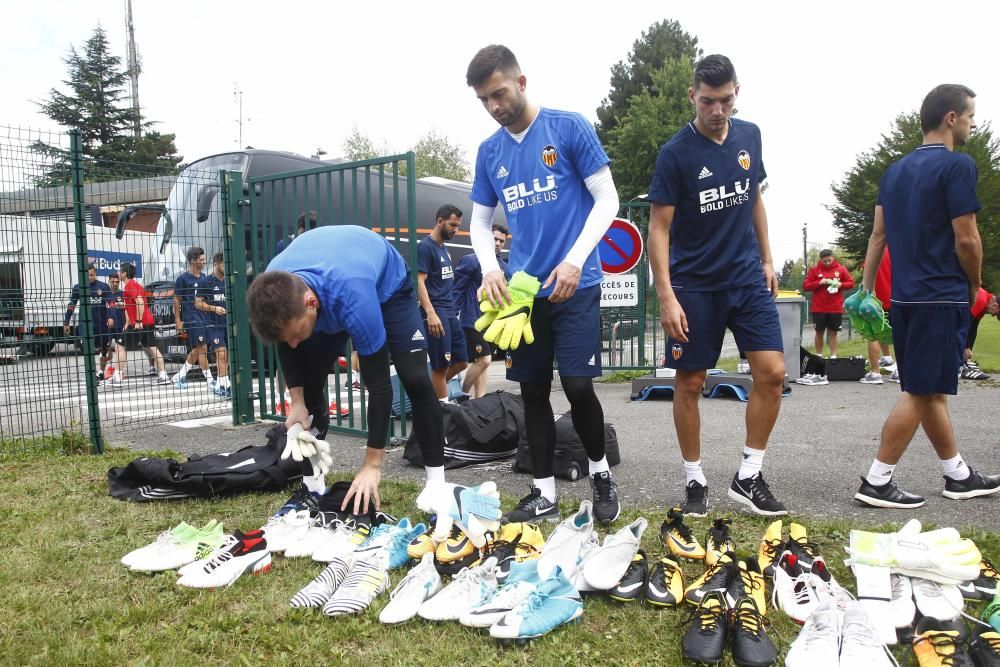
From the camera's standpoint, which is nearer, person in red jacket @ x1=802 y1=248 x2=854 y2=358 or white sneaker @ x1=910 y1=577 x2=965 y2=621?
white sneaker @ x1=910 y1=577 x2=965 y2=621

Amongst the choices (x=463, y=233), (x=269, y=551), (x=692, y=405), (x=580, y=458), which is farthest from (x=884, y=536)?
(x=463, y=233)

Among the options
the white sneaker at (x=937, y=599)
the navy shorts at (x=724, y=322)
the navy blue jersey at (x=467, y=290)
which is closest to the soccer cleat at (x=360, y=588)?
the navy shorts at (x=724, y=322)

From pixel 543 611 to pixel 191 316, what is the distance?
594 cm

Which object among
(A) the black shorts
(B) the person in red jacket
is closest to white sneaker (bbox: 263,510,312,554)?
(B) the person in red jacket

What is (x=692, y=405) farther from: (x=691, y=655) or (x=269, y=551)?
(x=269, y=551)

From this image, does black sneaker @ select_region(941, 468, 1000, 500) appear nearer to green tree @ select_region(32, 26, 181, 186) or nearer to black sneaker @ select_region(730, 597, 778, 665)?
black sneaker @ select_region(730, 597, 778, 665)

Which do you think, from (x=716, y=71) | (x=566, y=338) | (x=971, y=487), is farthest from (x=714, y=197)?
(x=971, y=487)

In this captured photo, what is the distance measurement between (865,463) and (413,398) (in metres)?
2.92

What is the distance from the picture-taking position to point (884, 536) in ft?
8.09

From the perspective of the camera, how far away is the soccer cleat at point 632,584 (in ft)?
8.08

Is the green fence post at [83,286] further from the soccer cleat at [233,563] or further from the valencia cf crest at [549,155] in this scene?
the valencia cf crest at [549,155]

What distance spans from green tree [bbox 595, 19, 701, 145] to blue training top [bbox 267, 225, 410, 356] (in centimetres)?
3685

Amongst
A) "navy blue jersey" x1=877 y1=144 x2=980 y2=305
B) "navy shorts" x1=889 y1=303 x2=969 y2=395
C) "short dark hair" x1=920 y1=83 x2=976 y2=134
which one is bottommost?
"navy shorts" x1=889 y1=303 x2=969 y2=395

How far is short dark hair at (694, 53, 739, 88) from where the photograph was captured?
3.14 m
